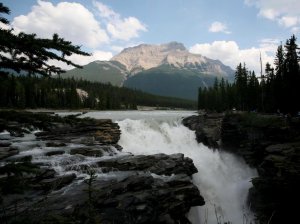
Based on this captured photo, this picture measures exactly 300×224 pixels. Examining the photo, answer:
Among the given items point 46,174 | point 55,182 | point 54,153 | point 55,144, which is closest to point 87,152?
point 54,153

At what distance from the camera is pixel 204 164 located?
1251 inches

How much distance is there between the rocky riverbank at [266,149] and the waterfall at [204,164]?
1.58 meters

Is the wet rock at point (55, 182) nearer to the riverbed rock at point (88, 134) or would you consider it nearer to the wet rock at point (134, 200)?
the wet rock at point (134, 200)

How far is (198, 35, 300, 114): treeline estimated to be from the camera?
47844mm

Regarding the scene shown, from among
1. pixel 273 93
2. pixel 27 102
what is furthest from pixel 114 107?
pixel 273 93

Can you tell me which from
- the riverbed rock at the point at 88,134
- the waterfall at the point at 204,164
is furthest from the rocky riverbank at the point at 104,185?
the riverbed rock at the point at 88,134

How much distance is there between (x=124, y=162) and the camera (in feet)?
75.7

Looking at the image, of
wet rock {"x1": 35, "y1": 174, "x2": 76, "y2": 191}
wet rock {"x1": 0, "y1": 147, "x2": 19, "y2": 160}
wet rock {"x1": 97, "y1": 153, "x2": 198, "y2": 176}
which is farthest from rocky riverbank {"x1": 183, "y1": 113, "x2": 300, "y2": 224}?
wet rock {"x1": 0, "y1": 147, "x2": 19, "y2": 160}

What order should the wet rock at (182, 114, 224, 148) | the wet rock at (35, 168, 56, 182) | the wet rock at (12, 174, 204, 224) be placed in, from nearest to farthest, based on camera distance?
1. the wet rock at (12, 174, 204, 224)
2. the wet rock at (35, 168, 56, 182)
3. the wet rock at (182, 114, 224, 148)

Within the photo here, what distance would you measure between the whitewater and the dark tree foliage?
15.6 m

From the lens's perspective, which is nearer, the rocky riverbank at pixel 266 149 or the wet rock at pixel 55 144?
the rocky riverbank at pixel 266 149

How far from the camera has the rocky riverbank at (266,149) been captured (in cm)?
2212

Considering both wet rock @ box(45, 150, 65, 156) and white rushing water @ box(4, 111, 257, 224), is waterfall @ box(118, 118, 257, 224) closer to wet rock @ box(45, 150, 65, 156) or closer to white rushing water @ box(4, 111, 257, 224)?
white rushing water @ box(4, 111, 257, 224)

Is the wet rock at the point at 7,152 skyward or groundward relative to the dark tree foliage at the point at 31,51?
groundward
